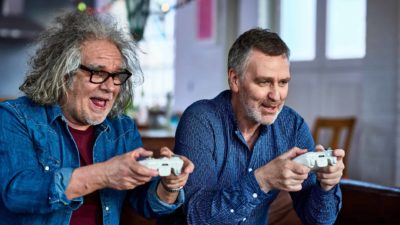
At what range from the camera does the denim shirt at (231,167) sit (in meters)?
1.42

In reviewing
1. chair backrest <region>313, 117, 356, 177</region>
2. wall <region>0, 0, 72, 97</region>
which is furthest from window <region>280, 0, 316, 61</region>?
wall <region>0, 0, 72, 97</region>

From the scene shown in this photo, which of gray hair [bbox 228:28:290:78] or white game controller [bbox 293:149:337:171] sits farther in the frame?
gray hair [bbox 228:28:290:78]

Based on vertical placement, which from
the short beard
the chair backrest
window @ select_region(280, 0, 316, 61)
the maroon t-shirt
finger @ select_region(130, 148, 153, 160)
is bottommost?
the chair backrest

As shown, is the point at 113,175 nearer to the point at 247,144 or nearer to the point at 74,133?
the point at 74,133

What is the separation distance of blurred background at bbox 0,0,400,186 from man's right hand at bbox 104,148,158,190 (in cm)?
170

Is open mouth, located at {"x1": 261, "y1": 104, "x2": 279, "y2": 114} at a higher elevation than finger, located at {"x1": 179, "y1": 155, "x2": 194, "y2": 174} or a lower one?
higher

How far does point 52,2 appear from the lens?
8.80m

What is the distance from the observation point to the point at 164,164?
3.92ft

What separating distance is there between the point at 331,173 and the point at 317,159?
12cm

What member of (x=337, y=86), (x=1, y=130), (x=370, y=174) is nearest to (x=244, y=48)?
(x=1, y=130)

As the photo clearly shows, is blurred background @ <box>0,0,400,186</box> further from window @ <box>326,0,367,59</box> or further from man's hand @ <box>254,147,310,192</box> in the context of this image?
man's hand @ <box>254,147,310,192</box>

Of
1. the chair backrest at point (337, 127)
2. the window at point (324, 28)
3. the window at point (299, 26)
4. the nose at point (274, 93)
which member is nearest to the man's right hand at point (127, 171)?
the nose at point (274, 93)

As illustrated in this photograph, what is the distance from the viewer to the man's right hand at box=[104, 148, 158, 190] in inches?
45.9

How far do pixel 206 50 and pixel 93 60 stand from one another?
571 cm
